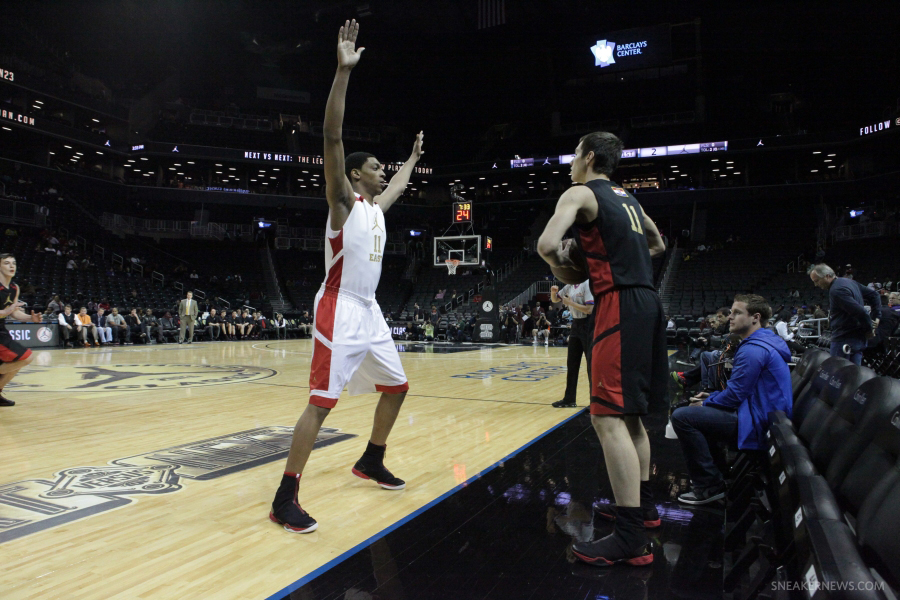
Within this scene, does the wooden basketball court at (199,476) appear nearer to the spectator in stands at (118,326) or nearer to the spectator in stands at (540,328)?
the spectator in stands at (118,326)

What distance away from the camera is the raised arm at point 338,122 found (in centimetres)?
236

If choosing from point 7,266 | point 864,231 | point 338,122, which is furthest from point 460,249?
point 338,122

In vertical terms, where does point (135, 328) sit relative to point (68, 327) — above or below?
below

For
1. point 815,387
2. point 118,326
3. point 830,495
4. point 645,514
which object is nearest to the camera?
point 830,495

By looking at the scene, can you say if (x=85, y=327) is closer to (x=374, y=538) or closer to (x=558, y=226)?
(x=374, y=538)

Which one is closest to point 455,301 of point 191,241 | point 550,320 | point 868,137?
point 550,320

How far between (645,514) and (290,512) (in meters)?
1.60

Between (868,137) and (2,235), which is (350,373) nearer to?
(2,235)

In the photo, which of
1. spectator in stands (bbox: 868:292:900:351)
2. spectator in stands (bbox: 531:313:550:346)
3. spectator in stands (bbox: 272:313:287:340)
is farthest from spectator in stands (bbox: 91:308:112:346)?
spectator in stands (bbox: 868:292:900:351)

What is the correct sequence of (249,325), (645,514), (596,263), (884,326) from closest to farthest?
1. (596,263)
2. (645,514)
3. (884,326)
4. (249,325)

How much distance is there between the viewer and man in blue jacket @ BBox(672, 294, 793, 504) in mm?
2619

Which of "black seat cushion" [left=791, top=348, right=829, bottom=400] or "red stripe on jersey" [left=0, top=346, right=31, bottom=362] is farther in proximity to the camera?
"red stripe on jersey" [left=0, top=346, right=31, bottom=362]

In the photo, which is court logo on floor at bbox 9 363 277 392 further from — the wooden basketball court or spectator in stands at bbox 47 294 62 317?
spectator in stands at bbox 47 294 62 317

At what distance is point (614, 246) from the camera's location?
2.22 meters
